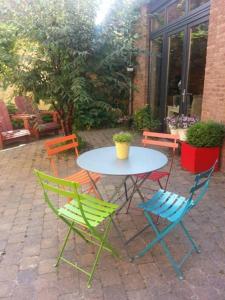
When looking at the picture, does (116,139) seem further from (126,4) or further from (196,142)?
(126,4)

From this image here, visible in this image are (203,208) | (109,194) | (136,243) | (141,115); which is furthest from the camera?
(141,115)

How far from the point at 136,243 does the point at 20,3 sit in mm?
4214

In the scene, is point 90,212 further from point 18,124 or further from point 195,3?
point 18,124

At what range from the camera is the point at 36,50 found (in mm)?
4840

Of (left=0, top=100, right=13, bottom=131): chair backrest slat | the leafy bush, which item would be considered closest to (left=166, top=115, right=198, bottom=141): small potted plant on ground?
the leafy bush

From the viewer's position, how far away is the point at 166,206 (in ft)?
7.47

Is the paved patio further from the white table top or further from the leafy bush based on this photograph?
the leafy bush

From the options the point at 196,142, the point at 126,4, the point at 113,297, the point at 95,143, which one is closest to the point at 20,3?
the point at 126,4

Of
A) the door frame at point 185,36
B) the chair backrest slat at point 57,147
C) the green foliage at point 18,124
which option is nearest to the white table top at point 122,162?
the chair backrest slat at point 57,147

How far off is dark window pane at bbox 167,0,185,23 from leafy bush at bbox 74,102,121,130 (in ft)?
9.49

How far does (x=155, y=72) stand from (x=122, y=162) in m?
5.24

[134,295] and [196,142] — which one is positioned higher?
[196,142]

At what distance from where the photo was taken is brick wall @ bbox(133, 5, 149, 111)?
7130 millimetres

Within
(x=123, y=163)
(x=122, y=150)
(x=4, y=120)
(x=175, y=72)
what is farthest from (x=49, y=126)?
(x=123, y=163)
